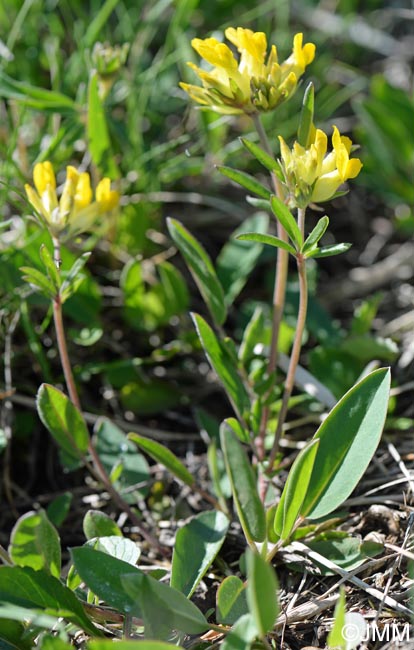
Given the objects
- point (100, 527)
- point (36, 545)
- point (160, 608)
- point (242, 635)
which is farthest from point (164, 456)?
point (242, 635)

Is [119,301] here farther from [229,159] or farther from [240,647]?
[240,647]

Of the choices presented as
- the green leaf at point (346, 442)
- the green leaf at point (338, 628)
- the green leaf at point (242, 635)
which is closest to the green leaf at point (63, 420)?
the green leaf at point (346, 442)

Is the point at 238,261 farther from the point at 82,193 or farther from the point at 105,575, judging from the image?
the point at 105,575

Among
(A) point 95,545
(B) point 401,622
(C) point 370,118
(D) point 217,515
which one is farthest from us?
(C) point 370,118

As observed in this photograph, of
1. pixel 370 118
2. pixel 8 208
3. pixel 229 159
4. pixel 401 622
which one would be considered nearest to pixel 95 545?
pixel 401 622

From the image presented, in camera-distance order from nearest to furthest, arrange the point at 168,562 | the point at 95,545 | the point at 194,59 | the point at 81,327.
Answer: the point at 95,545 → the point at 168,562 → the point at 81,327 → the point at 194,59

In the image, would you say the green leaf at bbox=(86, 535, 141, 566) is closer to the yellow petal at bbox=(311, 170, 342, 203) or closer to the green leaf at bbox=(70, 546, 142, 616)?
the green leaf at bbox=(70, 546, 142, 616)

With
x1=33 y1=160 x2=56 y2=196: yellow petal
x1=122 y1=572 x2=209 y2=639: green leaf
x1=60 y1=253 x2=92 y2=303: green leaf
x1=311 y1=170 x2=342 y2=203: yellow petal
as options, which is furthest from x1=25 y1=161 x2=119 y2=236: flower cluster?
x1=122 y1=572 x2=209 y2=639: green leaf
